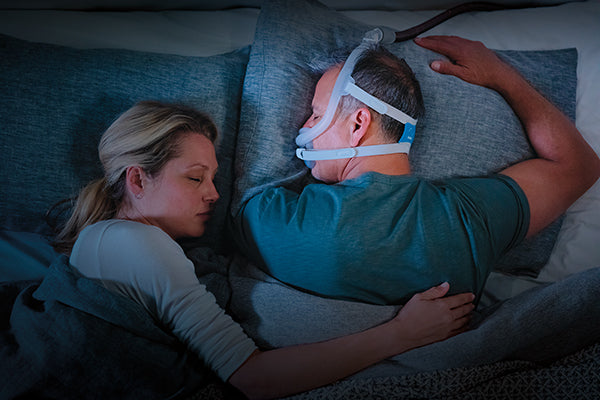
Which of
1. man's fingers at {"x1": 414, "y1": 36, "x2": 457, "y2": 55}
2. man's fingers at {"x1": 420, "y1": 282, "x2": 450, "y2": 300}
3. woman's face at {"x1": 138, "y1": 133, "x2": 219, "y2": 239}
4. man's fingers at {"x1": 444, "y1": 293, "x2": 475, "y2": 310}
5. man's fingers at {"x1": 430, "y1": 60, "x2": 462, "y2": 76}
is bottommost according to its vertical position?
man's fingers at {"x1": 444, "y1": 293, "x2": 475, "y2": 310}

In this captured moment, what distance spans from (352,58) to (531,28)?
0.65 m

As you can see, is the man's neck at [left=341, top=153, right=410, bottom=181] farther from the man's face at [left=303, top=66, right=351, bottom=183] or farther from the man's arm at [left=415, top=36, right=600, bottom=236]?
the man's arm at [left=415, top=36, right=600, bottom=236]

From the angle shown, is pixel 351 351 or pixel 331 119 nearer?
pixel 351 351

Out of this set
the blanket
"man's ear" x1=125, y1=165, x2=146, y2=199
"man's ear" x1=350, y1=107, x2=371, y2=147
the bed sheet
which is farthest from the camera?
the bed sheet

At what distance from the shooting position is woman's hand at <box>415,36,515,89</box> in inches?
38.6

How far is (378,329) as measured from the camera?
0.75 metres

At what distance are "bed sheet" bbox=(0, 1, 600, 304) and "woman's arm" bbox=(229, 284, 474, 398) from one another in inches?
10.7

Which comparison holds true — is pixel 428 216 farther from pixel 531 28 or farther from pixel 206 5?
pixel 206 5

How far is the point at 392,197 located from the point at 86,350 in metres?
0.63

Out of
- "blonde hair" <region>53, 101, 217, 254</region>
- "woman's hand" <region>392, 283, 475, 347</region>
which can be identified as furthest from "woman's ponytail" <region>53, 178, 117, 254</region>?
"woman's hand" <region>392, 283, 475, 347</region>

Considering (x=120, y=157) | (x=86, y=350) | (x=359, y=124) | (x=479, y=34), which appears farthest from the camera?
(x=479, y=34)

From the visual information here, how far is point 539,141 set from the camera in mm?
954

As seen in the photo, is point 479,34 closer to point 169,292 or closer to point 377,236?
point 377,236

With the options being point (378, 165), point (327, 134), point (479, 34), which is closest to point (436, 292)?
point (378, 165)
